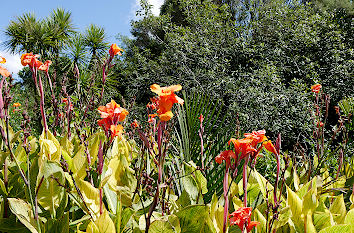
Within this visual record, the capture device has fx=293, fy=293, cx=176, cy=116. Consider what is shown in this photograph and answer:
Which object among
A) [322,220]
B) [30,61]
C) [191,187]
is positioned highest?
[30,61]

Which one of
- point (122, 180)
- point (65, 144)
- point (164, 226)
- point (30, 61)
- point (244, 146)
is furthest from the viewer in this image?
point (65, 144)

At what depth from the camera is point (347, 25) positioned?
909 centimetres

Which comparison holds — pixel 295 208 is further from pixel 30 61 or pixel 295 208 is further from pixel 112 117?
pixel 30 61

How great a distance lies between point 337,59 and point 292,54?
1371 millimetres

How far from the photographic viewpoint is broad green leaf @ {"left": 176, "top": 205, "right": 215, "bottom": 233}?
621 millimetres

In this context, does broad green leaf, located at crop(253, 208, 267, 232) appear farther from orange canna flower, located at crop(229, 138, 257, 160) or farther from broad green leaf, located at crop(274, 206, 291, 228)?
orange canna flower, located at crop(229, 138, 257, 160)

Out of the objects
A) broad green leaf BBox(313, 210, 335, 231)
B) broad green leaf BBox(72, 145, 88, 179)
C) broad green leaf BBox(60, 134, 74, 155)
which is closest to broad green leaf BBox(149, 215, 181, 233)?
broad green leaf BBox(72, 145, 88, 179)

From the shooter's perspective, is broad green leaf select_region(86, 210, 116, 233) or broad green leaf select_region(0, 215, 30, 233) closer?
broad green leaf select_region(86, 210, 116, 233)

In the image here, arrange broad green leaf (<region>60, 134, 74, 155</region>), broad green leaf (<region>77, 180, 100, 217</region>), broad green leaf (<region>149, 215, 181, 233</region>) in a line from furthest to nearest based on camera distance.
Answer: broad green leaf (<region>60, 134, 74, 155</region>), broad green leaf (<region>77, 180, 100, 217</region>), broad green leaf (<region>149, 215, 181, 233</region>)

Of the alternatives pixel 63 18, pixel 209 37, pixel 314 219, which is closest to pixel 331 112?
pixel 209 37

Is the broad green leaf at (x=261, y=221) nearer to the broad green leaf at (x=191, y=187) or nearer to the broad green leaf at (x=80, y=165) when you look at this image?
the broad green leaf at (x=191, y=187)

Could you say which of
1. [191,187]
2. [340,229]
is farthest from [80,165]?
[340,229]

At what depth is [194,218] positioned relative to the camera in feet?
2.05

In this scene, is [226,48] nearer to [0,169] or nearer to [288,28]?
[288,28]
